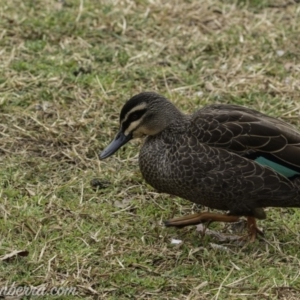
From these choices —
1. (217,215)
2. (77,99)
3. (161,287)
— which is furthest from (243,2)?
(161,287)

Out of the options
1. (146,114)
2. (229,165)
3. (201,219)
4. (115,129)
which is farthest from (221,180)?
(115,129)

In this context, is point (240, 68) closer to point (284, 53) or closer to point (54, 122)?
point (284, 53)

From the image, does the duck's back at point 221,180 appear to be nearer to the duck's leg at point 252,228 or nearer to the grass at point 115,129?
the duck's leg at point 252,228

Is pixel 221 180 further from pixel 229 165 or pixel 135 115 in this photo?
pixel 135 115

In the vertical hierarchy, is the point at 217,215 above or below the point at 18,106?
above

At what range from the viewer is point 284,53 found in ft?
27.2

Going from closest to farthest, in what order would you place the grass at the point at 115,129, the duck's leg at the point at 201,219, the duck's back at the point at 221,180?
the grass at the point at 115,129
the duck's back at the point at 221,180
the duck's leg at the point at 201,219

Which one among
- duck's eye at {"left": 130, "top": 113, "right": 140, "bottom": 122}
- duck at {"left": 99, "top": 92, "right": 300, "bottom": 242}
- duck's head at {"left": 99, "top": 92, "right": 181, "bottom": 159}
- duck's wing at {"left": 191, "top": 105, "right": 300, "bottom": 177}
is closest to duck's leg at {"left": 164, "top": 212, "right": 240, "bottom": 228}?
duck at {"left": 99, "top": 92, "right": 300, "bottom": 242}

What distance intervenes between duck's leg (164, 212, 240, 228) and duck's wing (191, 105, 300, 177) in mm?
405

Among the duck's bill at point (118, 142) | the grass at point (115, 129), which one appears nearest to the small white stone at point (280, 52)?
the grass at point (115, 129)

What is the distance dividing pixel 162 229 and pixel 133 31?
3.22 m

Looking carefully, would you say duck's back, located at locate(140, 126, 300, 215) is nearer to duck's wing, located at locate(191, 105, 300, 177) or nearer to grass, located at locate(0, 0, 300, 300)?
duck's wing, located at locate(191, 105, 300, 177)

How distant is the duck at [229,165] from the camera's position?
5.48 metres

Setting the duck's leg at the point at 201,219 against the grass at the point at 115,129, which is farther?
the duck's leg at the point at 201,219
